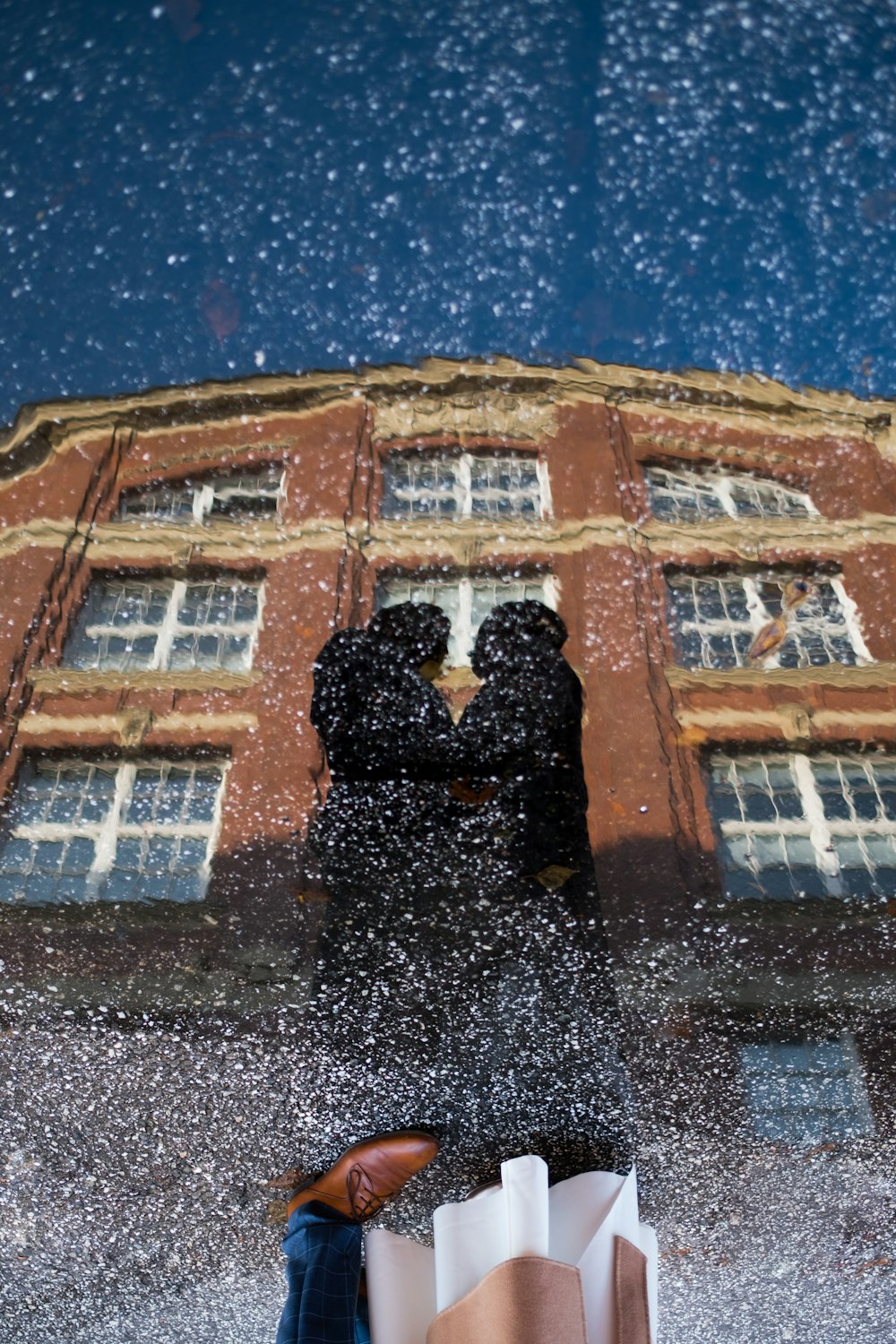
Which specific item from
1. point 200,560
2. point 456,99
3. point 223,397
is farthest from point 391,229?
point 200,560

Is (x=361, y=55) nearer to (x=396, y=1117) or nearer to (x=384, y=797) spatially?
(x=384, y=797)

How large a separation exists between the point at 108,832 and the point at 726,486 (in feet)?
2.50

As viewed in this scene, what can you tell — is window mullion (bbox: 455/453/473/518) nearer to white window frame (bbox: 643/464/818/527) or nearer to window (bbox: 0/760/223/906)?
white window frame (bbox: 643/464/818/527)

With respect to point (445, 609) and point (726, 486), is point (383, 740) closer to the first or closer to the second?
point (445, 609)

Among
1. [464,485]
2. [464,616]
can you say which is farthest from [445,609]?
[464,485]

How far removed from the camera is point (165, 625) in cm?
94

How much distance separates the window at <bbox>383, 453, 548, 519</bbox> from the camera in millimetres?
893

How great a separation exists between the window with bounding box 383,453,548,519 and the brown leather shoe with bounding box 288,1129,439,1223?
3.40 ft

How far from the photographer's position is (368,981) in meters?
1.20

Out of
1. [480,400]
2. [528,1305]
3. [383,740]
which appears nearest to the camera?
[480,400]

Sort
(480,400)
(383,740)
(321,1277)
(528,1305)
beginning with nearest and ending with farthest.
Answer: (480,400) < (383,740) < (528,1305) < (321,1277)

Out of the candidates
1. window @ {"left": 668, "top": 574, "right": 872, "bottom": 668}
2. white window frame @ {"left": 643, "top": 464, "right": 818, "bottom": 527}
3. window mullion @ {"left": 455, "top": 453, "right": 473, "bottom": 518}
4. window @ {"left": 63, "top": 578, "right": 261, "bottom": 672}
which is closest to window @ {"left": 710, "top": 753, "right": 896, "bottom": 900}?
window @ {"left": 668, "top": 574, "right": 872, "bottom": 668}

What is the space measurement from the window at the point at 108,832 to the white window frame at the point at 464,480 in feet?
1.19

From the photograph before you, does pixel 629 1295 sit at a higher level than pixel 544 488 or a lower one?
lower
